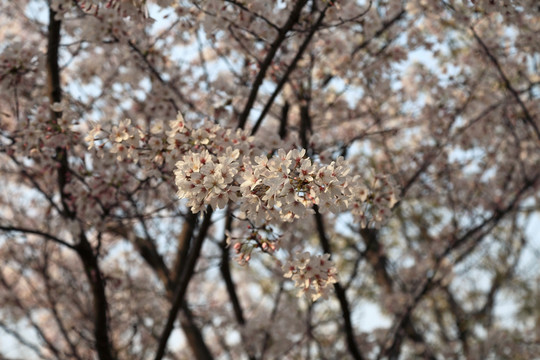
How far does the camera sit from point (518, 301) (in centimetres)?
1094

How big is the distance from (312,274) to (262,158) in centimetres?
92

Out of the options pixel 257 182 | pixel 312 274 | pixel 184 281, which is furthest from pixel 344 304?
pixel 257 182

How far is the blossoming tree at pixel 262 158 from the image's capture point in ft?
9.98

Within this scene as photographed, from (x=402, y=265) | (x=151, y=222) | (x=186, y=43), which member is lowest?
(x=151, y=222)

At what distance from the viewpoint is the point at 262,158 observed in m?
2.37

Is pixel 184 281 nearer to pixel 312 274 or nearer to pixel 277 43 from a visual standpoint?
pixel 312 274

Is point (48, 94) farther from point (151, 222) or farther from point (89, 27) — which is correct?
point (151, 222)

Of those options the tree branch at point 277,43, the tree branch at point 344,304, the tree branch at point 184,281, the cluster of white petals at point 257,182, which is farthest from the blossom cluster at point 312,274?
the tree branch at point 344,304

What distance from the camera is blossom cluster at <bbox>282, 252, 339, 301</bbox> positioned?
293 centimetres

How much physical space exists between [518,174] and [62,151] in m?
6.88

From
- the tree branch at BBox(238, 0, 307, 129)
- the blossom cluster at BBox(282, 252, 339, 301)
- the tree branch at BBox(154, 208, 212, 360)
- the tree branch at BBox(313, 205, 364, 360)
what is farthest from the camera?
the tree branch at BBox(313, 205, 364, 360)

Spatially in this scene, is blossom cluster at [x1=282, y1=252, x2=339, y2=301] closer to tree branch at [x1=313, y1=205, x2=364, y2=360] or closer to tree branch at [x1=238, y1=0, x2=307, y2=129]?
tree branch at [x1=238, y1=0, x2=307, y2=129]

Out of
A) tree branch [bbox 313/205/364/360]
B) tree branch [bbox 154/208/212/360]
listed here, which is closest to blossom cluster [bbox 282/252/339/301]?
tree branch [bbox 154/208/212/360]

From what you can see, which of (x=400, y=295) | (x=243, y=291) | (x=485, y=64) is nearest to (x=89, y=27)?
(x=485, y=64)
